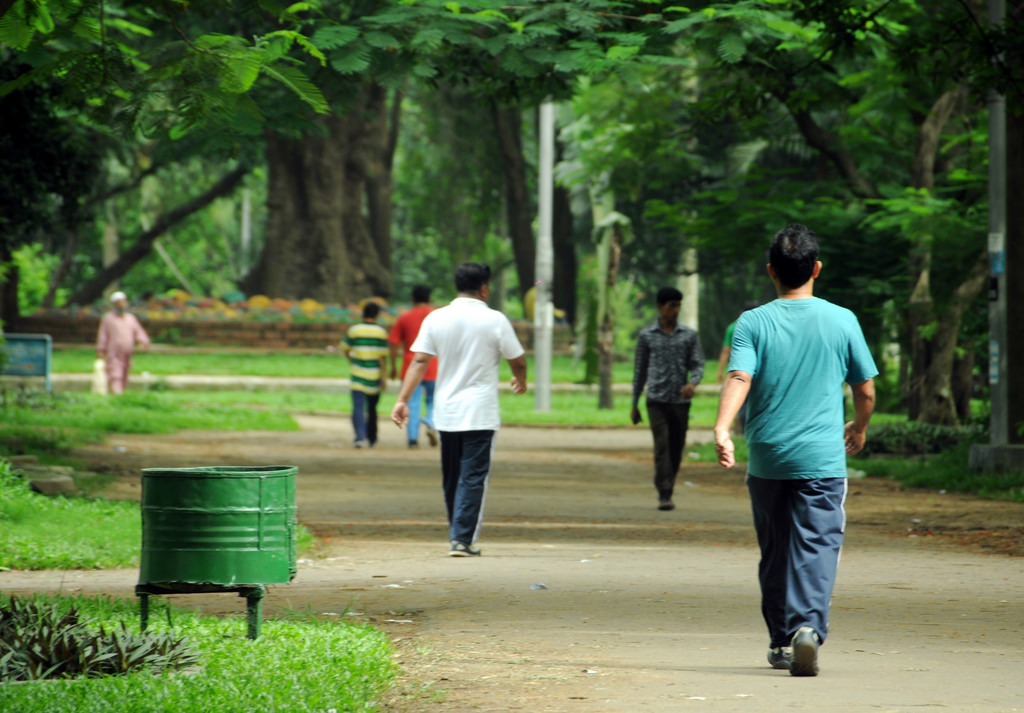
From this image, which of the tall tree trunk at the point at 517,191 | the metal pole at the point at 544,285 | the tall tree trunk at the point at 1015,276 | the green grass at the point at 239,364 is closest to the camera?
the tall tree trunk at the point at 1015,276

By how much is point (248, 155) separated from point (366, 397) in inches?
835

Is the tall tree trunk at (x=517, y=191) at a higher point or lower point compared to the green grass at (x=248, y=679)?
higher

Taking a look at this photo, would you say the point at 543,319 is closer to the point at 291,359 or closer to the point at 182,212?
the point at 291,359

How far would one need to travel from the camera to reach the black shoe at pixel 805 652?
5.51 m

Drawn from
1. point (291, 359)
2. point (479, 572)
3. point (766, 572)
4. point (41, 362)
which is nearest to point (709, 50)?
point (479, 572)

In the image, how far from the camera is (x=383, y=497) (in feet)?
43.4

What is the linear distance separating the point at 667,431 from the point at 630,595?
4.58 meters

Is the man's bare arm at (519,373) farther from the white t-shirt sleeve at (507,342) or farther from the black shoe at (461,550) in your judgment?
the black shoe at (461,550)

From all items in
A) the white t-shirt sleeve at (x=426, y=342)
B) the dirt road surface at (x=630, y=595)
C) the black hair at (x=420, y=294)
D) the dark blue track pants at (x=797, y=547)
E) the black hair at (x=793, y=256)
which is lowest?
the dirt road surface at (x=630, y=595)

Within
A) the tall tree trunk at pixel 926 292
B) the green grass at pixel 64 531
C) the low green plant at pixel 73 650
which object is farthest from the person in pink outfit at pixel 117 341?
the low green plant at pixel 73 650

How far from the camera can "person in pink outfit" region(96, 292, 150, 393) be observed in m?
23.2

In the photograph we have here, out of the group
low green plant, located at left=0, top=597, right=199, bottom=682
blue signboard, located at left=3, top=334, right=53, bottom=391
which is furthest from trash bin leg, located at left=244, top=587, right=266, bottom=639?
blue signboard, located at left=3, top=334, right=53, bottom=391

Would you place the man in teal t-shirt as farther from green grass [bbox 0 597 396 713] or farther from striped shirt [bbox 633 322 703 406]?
striped shirt [bbox 633 322 703 406]

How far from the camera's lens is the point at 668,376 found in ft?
40.1
